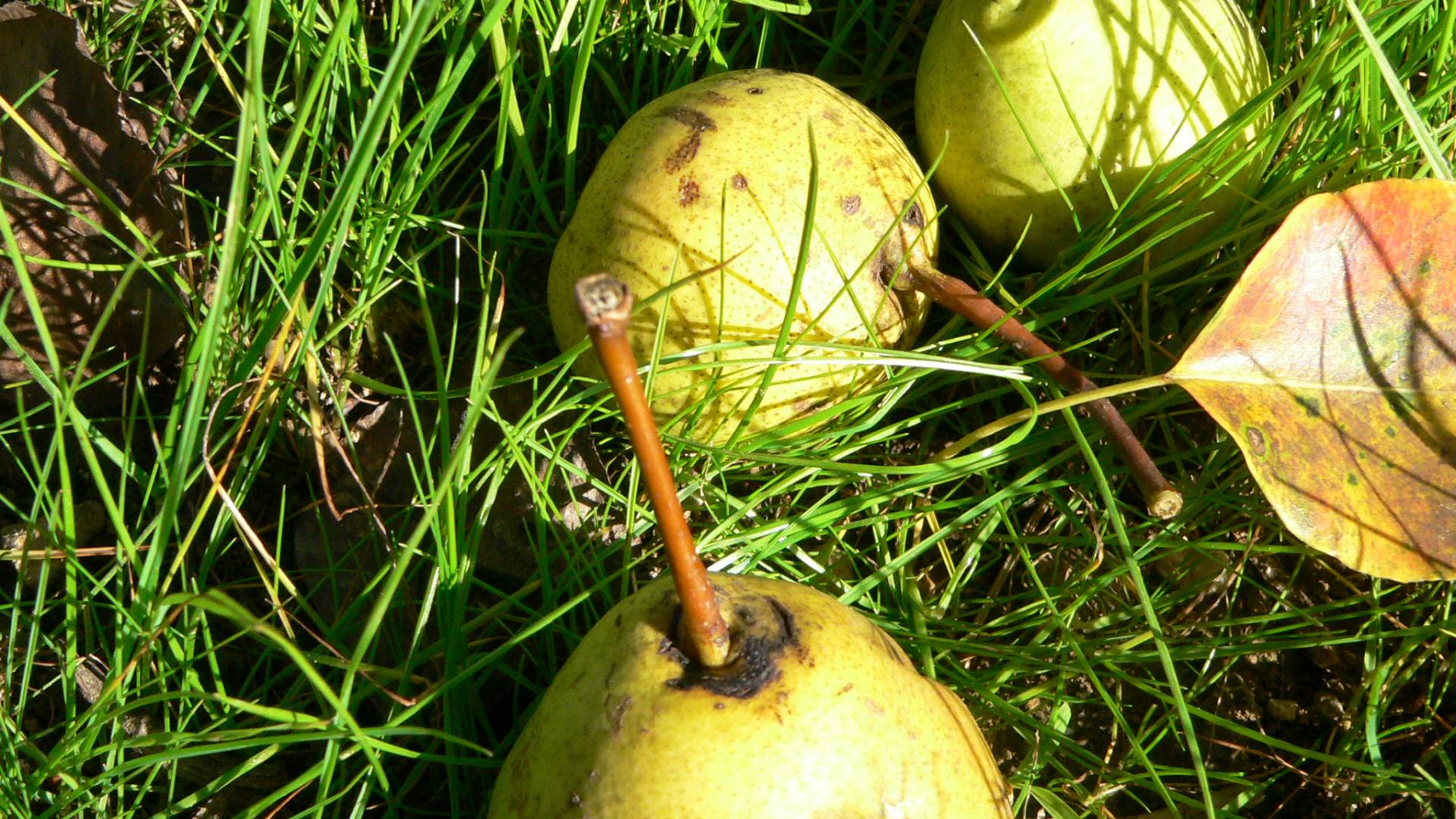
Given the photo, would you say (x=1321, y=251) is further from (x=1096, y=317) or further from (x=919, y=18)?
(x=919, y=18)

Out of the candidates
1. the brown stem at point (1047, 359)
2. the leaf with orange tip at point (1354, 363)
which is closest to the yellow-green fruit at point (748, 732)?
the brown stem at point (1047, 359)

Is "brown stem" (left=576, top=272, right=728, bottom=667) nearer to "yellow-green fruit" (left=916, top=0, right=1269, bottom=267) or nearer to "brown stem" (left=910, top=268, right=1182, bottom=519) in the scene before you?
"brown stem" (left=910, top=268, right=1182, bottom=519)

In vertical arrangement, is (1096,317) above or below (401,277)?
below

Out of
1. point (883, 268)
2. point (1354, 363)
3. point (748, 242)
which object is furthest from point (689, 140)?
point (1354, 363)

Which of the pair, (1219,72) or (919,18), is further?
(919,18)

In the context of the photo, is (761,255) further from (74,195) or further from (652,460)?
(74,195)

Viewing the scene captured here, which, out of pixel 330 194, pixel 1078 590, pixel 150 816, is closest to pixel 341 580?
pixel 150 816

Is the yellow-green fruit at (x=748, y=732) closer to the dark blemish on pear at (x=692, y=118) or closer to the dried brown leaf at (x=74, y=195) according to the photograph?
the dark blemish on pear at (x=692, y=118)
